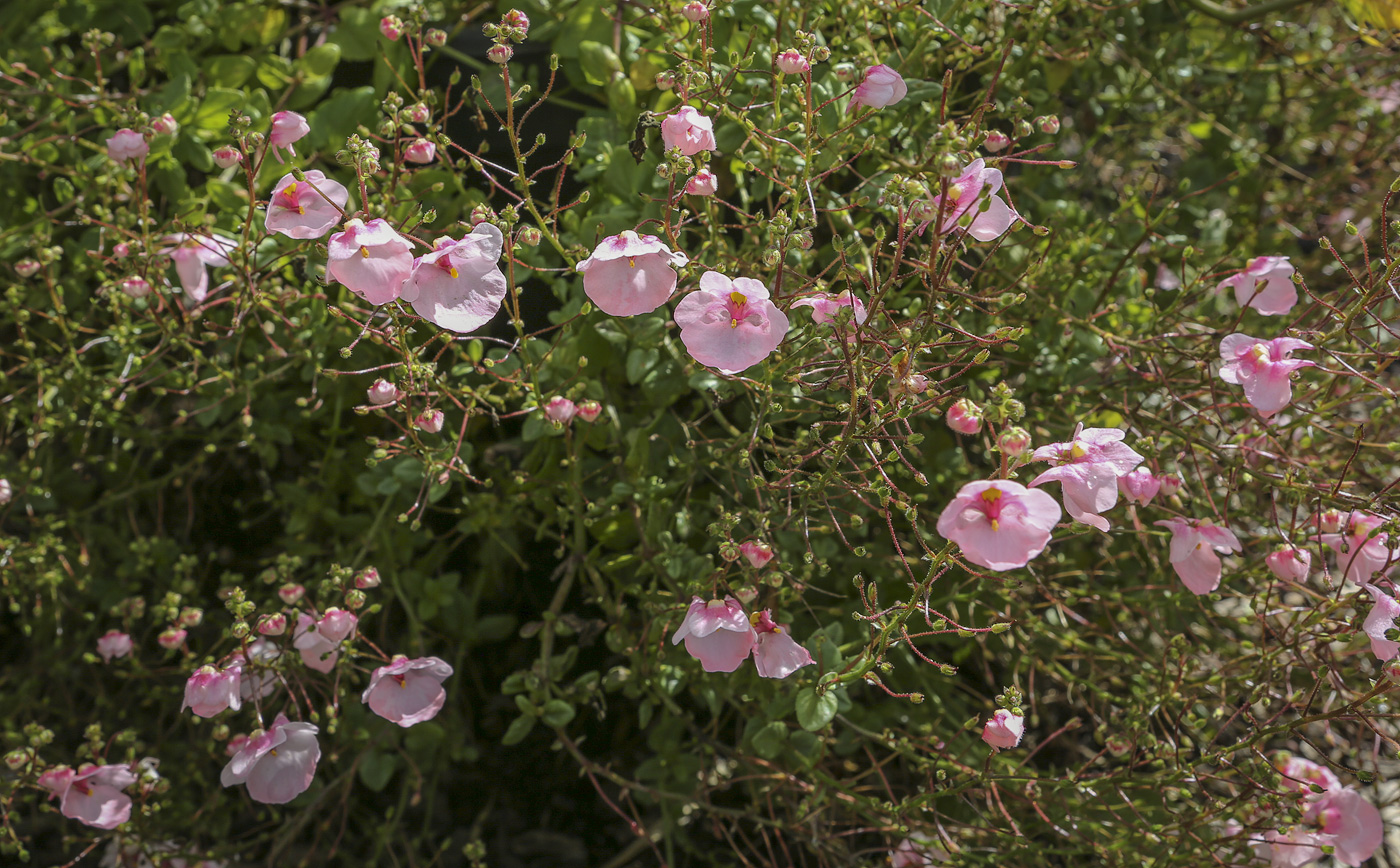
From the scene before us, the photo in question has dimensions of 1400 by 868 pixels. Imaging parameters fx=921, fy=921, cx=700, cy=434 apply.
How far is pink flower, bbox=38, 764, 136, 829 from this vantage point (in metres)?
1.02

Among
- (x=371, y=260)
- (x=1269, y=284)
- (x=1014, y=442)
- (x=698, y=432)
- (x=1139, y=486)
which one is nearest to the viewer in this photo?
(x=1014, y=442)

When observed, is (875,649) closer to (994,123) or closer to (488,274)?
(488,274)

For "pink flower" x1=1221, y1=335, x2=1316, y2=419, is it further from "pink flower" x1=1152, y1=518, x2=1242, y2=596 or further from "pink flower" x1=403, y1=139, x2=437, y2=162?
"pink flower" x1=403, y1=139, x2=437, y2=162

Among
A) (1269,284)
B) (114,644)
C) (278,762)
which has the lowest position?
(114,644)

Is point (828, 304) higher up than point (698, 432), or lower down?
higher up

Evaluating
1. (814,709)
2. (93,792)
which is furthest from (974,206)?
(93,792)

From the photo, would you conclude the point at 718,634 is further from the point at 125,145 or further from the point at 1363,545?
the point at 125,145

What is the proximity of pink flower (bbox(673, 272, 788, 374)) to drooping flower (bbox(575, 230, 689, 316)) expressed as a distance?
36 mm

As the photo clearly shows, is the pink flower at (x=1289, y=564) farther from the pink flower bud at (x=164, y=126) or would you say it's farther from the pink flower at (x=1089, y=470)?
the pink flower bud at (x=164, y=126)

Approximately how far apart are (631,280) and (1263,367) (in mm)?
596

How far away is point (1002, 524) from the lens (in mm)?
649

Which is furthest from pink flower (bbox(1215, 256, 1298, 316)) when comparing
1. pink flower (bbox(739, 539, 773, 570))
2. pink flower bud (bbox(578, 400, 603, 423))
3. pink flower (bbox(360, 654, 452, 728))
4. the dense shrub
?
pink flower (bbox(360, 654, 452, 728))

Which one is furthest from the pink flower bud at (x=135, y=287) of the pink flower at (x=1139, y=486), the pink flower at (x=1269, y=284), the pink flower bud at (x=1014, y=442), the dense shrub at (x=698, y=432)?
the pink flower at (x=1269, y=284)

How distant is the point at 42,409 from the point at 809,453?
105cm
